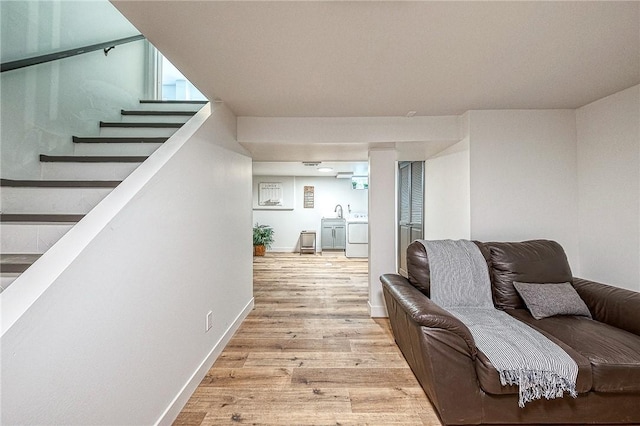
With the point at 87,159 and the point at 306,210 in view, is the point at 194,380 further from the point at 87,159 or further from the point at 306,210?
the point at 306,210

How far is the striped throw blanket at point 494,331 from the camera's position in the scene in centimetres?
147

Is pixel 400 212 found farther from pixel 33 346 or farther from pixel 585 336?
pixel 33 346

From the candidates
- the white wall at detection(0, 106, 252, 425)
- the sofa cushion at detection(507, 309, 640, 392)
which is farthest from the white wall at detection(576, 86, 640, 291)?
the white wall at detection(0, 106, 252, 425)

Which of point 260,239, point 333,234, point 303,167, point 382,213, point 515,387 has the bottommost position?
point 515,387

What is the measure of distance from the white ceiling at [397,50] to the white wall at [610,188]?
20cm

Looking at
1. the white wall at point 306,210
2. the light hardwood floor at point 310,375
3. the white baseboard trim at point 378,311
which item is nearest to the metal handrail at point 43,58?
the light hardwood floor at point 310,375

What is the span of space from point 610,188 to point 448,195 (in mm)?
1312

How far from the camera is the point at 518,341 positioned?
1650mm

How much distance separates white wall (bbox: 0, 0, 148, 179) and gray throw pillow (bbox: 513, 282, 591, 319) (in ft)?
11.7

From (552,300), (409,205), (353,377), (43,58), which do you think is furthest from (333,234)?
(43,58)

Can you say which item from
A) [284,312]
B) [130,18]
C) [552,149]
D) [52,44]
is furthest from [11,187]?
[552,149]

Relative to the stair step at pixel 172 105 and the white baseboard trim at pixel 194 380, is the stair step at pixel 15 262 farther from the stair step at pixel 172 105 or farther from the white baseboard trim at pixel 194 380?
the stair step at pixel 172 105

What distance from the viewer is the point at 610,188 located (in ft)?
7.94

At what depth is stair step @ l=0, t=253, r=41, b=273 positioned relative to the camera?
1.17m
